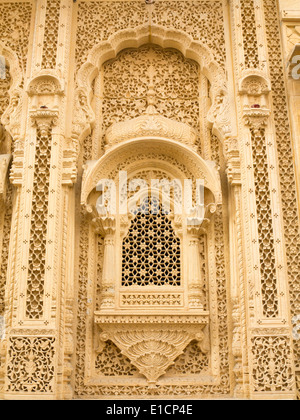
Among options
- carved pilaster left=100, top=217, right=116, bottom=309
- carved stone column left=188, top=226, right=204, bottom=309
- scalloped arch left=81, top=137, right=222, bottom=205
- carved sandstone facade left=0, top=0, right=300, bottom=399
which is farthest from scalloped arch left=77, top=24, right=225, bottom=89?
carved stone column left=188, top=226, right=204, bottom=309

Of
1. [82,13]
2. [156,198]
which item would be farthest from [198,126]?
[82,13]

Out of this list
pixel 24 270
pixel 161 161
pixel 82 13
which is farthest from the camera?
pixel 82 13

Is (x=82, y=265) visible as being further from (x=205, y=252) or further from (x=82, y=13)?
(x=82, y=13)

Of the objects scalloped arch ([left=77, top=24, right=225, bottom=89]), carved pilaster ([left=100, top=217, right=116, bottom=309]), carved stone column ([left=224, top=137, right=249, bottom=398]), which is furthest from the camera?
scalloped arch ([left=77, top=24, right=225, bottom=89])

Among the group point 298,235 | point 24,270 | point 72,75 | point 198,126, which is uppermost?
point 72,75

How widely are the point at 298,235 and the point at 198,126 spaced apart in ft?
6.98

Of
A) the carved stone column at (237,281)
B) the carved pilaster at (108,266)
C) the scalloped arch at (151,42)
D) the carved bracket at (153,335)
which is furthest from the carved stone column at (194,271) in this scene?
the scalloped arch at (151,42)

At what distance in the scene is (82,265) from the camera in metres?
6.72

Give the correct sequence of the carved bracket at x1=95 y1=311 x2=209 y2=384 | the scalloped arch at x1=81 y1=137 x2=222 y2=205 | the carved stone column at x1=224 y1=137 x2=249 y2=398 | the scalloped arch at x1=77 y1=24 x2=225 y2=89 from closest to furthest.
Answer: the carved stone column at x1=224 y1=137 x2=249 y2=398 → the carved bracket at x1=95 y1=311 x2=209 y2=384 → the scalloped arch at x1=81 y1=137 x2=222 y2=205 → the scalloped arch at x1=77 y1=24 x2=225 y2=89

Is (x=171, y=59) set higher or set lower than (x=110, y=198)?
higher

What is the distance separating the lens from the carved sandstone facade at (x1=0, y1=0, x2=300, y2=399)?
611 centimetres

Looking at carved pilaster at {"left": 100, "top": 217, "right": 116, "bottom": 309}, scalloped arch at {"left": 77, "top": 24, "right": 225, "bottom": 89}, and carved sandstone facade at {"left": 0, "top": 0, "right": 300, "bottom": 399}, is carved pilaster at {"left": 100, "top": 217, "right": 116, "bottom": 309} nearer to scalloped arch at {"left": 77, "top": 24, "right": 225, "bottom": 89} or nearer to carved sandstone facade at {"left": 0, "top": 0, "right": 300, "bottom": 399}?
carved sandstone facade at {"left": 0, "top": 0, "right": 300, "bottom": 399}

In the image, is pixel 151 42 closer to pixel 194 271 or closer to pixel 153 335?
pixel 194 271

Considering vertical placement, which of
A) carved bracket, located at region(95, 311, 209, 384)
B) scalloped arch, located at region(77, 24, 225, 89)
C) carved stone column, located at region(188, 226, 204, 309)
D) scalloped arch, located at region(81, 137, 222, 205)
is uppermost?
scalloped arch, located at region(77, 24, 225, 89)
